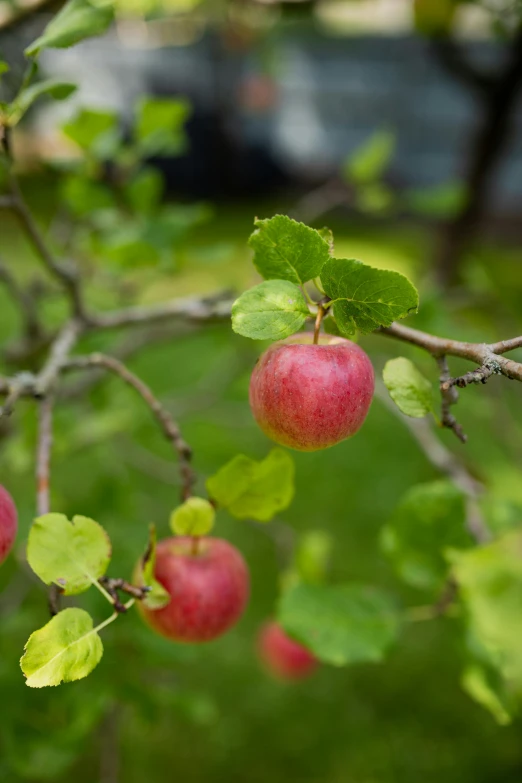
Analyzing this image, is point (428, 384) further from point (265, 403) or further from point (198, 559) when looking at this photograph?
point (198, 559)

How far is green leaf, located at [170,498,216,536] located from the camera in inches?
23.7

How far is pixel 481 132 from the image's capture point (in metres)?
2.69

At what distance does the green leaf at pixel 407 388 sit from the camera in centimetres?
55

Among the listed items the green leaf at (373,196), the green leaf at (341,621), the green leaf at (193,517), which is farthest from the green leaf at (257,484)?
the green leaf at (373,196)

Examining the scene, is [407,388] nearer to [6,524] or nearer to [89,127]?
[6,524]

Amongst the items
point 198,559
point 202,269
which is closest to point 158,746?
point 198,559

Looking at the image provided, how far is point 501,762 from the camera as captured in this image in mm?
1505

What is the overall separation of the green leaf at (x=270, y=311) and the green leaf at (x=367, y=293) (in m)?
0.03

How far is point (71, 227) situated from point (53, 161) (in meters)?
0.33

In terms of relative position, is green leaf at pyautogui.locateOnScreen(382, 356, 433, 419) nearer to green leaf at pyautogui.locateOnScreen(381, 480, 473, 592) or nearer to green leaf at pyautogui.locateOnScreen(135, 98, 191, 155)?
green leaf at pyautogui.locateOnScreen(381, 480, 473, 592)

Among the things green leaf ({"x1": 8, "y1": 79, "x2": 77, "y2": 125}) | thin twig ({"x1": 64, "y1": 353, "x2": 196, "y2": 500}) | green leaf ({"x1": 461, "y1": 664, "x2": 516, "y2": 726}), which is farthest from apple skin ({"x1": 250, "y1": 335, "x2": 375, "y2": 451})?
green leaf ({"x1": 461, "y1": 664, "x2": 516, "y2": 726})

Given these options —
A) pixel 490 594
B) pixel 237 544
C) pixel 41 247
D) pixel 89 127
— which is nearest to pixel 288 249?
pixel 41 247

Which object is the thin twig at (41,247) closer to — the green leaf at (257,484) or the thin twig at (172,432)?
the thin twig at (172,432)

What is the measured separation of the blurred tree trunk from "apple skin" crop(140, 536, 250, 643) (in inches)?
76.8
